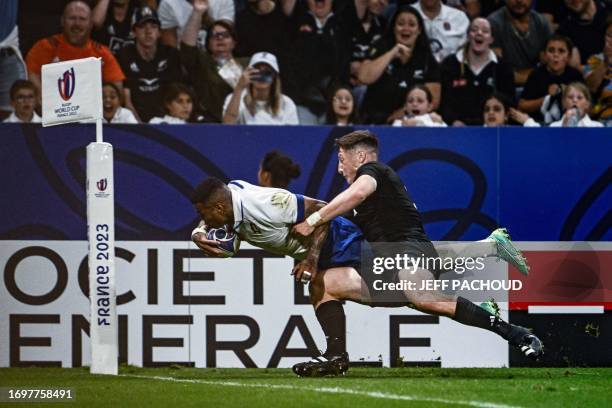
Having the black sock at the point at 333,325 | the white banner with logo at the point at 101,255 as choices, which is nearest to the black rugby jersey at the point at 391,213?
the black sock at the point at 333,325

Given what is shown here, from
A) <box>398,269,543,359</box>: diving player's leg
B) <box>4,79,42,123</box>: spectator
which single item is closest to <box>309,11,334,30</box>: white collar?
<box>4,79,42,123</box>: spectator

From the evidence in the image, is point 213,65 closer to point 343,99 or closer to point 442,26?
point 343,99

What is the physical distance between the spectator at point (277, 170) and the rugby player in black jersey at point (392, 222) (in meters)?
0.99

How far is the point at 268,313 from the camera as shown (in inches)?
399

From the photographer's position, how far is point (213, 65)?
39.9 feet

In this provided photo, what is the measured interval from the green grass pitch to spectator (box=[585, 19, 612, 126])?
3705 millimetres

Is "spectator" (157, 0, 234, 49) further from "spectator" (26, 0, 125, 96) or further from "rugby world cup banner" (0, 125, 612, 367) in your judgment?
"rugby world cup banner" (0, 125, 612, 367)

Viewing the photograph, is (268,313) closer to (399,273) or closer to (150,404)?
(399,273)

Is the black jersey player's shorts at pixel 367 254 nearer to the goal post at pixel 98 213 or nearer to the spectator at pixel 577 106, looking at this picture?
the goal post at pixel 98 213

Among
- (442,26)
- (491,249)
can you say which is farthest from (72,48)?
(491,249)

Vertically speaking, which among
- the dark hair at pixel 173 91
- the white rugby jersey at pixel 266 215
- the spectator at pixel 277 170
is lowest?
the white rugby jersey at pixel 266 215

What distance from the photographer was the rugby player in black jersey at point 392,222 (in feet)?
27.5

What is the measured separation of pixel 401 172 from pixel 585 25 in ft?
14.3

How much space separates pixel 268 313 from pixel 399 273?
72.4 inches
